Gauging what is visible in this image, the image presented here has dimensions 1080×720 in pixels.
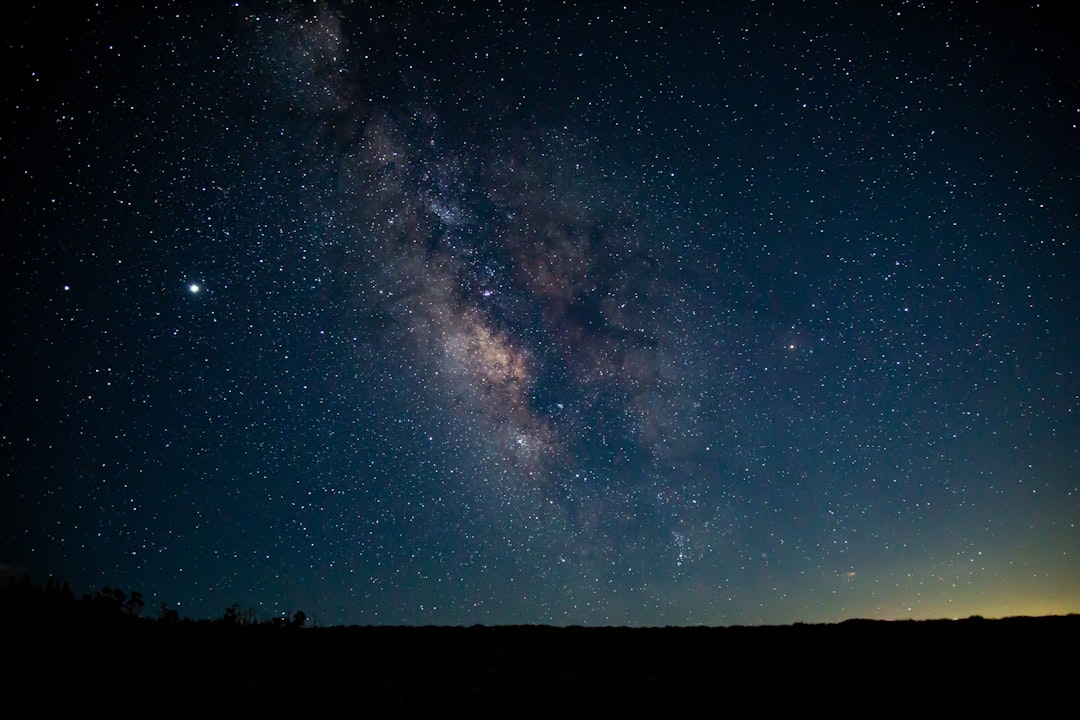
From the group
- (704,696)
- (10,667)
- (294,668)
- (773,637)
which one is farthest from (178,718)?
(773,637)

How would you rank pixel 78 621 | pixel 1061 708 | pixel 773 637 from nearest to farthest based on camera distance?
pixel 1061 708, pixel 773 637, pixel 78 621

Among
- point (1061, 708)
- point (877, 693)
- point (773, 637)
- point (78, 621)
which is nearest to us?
point (1061, 708)

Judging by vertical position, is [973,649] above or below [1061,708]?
above

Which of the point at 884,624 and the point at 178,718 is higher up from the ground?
the point at 884,624

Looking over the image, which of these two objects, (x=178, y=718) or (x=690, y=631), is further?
(x=690, y=631)

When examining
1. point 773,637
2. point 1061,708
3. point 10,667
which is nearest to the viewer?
point 1061,708

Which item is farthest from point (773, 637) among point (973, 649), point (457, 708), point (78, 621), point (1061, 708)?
point (78, 621)

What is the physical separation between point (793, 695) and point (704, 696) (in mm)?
563

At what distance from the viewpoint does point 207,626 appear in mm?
4379

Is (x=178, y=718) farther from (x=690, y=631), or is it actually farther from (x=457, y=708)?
(x=690, y=631)

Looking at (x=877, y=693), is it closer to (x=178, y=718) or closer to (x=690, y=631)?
(x=690, y=631)

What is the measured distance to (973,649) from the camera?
3.40 metres

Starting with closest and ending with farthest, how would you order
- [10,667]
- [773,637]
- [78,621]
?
[10,667], [773,637], [78,621]

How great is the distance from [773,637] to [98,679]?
4.85 meters
